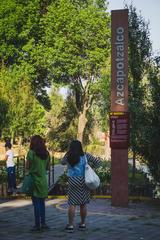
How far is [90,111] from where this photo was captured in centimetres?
4825

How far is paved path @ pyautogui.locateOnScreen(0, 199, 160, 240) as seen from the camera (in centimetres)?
864

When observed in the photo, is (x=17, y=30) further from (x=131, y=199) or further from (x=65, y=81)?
(x=131, y=199)

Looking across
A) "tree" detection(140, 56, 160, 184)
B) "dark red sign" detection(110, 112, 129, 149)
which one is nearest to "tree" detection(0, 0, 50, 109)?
"dark red sign" detection(110, 112, 129, 149)

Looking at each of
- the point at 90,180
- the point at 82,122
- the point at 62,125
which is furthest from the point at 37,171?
the point at 62,125

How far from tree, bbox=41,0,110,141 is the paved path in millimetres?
28767

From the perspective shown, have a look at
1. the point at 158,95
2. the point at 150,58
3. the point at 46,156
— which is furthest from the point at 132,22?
the point at 46,156

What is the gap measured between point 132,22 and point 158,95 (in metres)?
5.32

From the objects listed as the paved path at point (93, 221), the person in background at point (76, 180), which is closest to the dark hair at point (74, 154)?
the person in background at point (76, 180)

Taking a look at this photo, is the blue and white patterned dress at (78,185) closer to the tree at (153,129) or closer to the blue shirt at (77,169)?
the blue shirt at (77,169)

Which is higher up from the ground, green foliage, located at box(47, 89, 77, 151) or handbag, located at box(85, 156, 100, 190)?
green foliage, located at box(47, 89, 77, 151)

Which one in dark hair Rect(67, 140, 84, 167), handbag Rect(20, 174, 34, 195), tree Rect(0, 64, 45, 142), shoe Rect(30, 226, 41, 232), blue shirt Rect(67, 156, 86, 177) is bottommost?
shoe Rect(30, 226, 41, 232)

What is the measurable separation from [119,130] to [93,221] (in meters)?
3.17

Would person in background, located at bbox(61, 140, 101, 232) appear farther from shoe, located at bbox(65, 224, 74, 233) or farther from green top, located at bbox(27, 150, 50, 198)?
green top, located at bbox(27, 150, 50, 198)

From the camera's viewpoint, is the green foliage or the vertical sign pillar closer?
the vertical sign pillar
